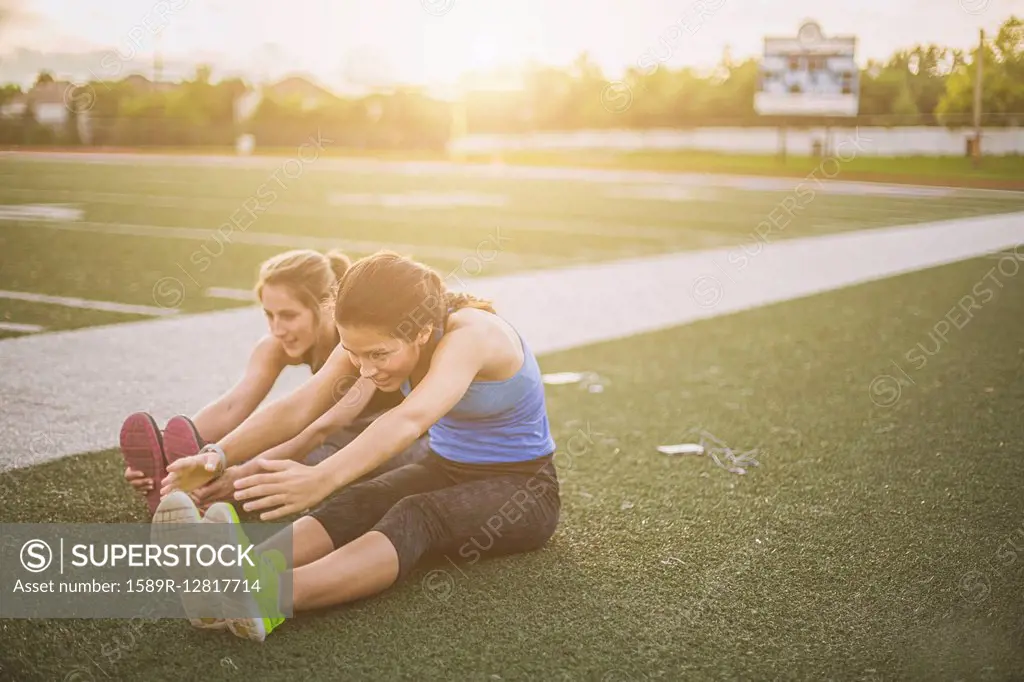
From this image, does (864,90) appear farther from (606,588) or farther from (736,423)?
(606,588)

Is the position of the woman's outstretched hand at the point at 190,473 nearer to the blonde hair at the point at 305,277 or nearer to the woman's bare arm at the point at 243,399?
the woman's bare arm at the point at 243,399

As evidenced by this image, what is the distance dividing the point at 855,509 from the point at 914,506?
247 mm

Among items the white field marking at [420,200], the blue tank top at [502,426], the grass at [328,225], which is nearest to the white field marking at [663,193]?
the grass at [328,225]

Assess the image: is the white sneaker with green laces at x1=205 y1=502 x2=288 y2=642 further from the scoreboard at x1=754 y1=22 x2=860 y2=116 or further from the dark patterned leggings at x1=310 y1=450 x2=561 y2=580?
the scoreboard at x1=754 y1=22 x2=860 y2=116

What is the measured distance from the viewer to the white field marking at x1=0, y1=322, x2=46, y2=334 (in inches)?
276

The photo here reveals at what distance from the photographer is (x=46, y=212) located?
15703mm

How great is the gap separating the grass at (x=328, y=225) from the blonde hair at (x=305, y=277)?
400cm

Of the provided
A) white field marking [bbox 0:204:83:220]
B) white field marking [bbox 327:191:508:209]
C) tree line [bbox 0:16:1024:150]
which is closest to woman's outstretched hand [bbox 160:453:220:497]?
white field marking [bbox 0:204:83:220]

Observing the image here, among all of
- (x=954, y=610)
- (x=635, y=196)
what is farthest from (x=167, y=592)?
(x=635, y=196)

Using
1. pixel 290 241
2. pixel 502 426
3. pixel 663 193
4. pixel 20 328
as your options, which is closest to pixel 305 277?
pixel 502 426

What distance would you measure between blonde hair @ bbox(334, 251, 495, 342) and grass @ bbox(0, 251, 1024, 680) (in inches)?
33.2

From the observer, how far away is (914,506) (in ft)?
13.3

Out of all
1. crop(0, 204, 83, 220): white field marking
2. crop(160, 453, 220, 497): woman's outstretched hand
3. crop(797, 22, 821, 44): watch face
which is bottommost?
crop(160, 453, 220, 497): woman's outstretched hand

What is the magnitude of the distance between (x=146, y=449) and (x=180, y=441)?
12cm
